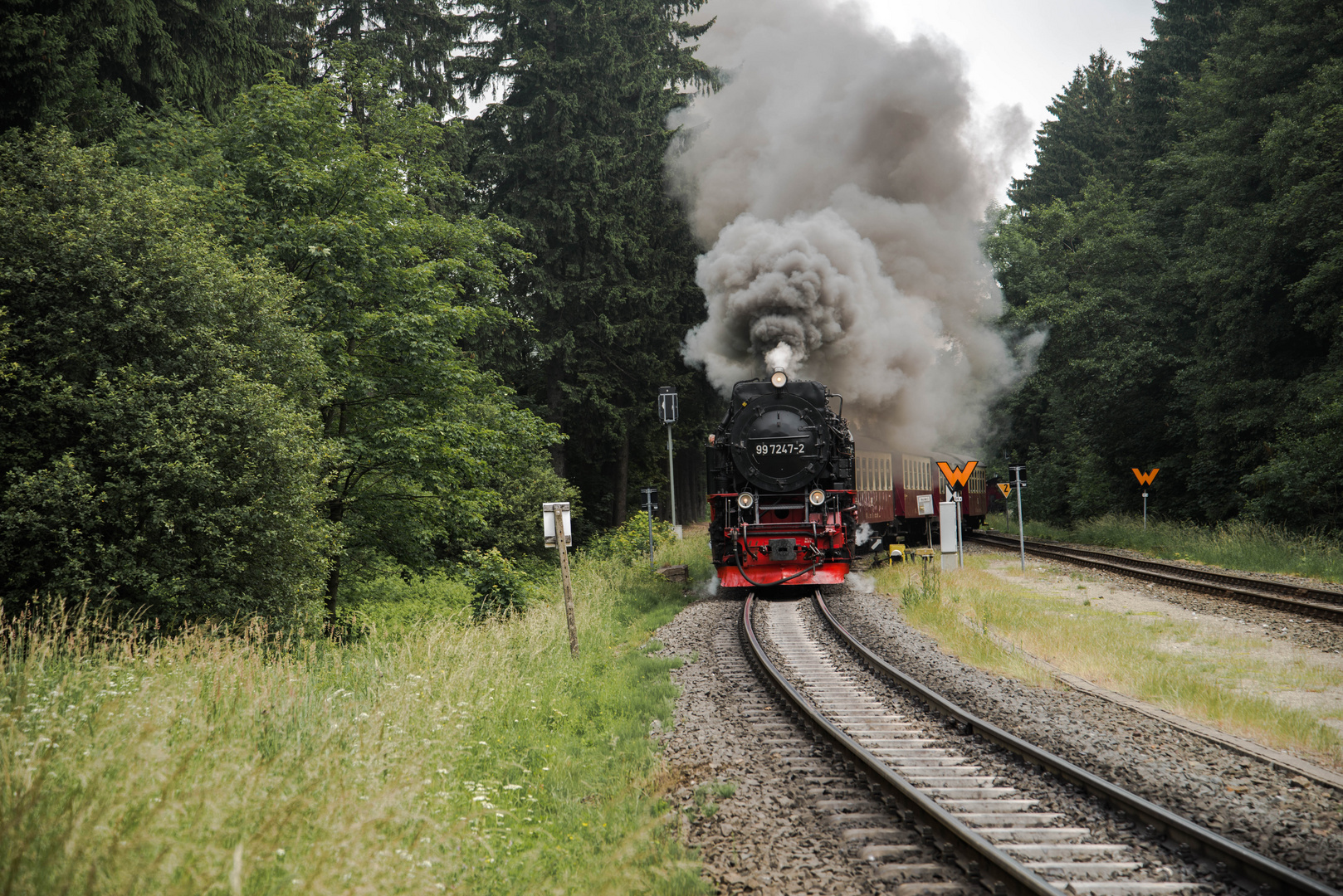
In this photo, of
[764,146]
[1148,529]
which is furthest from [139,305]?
[1148,529]

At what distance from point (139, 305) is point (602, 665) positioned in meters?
7.39

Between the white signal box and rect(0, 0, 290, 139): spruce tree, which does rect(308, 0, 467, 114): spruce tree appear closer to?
rect(0, 0, 290, 139): spruce tree

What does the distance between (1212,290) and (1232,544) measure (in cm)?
819

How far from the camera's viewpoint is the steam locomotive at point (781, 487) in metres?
14.0

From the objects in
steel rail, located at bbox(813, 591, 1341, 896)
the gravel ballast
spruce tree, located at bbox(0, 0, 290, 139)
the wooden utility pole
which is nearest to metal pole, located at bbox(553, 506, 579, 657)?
the wooden utility pole

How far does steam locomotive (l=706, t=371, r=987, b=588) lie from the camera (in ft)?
46.0

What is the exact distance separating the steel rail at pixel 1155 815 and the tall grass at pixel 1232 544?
40.4 ft

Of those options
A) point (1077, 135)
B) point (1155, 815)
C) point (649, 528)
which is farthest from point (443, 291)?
point (1077, 135)

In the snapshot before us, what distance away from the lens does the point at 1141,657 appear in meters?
9.33

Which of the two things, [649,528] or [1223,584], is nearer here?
[1223,584]

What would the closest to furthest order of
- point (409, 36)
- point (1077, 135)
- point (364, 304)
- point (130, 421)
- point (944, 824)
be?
point (944, 824) → point (130, 421) → point (364, 304) → point (409, 36) → point (1077, 135)

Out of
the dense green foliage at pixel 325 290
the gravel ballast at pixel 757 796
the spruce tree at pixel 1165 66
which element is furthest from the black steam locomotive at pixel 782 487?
the spruce tree at pixel 1165 66

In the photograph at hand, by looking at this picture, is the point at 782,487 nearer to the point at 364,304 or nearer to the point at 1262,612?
the point at 1262,612

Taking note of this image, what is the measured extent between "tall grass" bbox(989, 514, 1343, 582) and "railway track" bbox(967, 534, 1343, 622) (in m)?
1.20
